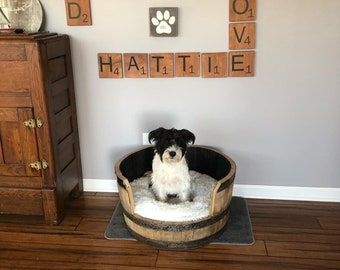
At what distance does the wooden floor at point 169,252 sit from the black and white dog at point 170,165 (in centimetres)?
37

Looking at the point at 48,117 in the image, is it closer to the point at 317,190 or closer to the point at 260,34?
the point at 260,34

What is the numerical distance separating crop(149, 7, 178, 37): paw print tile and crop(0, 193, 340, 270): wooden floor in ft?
4.16

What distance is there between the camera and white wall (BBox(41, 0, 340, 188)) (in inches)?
93.0

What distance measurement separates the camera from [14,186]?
236 cm

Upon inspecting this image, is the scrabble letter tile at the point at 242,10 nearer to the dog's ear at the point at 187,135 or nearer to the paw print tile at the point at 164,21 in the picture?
the paw print tile at the point at 164,21

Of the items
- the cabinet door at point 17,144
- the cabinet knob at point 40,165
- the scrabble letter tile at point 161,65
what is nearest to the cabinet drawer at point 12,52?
the cabinet door at point 17,144

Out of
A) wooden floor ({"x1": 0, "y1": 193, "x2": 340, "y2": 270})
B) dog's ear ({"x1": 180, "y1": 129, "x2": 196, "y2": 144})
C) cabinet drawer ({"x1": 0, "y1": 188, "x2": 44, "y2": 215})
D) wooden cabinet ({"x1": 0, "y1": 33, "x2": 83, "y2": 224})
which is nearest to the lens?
wooden floor ({"x1": 0, "y1": 193, "x2": 340, "y2": 270})

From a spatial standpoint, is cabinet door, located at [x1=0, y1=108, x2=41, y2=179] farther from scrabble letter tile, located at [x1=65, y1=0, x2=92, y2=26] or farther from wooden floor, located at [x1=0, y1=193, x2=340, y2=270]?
scrabble letter tile, located at [x1=65, y1=0, x2=92, y2=26]

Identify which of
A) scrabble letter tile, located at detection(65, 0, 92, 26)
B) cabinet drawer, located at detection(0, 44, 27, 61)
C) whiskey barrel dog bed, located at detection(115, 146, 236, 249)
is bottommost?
whiskey barrel dog bed, located at detection(115, 146, 236, 249)

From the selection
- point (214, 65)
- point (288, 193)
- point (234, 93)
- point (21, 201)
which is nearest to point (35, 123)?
point (21, 201)

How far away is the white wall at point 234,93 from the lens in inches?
93.0

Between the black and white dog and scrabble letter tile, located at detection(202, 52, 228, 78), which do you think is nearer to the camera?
the black and white dog

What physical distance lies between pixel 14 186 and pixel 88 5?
127 centimetres

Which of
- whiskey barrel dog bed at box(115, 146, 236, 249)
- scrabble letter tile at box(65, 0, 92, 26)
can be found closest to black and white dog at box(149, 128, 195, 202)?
whiskey barrel dog bed at box(115, 146, 236, 249)
